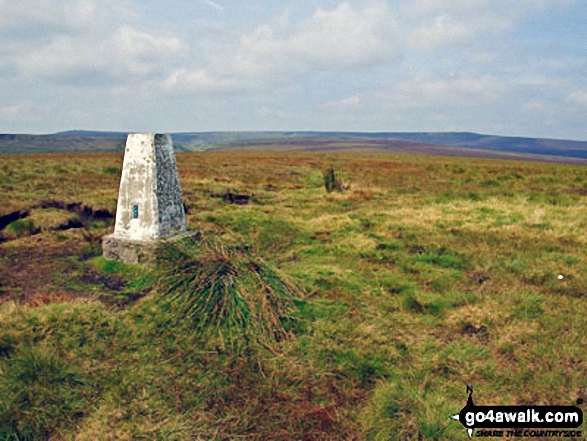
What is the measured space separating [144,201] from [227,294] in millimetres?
3910

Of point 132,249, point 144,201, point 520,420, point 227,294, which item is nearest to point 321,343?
point 227,294

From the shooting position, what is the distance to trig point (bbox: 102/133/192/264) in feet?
29.6

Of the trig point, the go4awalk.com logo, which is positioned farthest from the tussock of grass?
the go4awalk.com logo

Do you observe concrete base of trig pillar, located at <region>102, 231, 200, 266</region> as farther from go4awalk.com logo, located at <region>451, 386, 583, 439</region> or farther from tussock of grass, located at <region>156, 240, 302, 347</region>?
go4awalk.com logo, located at <region>451, 386, 583, 439</region>

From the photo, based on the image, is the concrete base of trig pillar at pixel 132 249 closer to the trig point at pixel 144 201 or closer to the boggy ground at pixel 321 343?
the trig point at pixel 144 201

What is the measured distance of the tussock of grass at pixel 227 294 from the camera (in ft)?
20.2

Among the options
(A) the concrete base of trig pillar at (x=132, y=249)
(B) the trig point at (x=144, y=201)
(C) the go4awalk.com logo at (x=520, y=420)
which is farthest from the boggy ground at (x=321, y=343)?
(B) the trig point at (x=144, y=201)

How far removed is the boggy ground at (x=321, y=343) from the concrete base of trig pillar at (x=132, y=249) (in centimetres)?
31

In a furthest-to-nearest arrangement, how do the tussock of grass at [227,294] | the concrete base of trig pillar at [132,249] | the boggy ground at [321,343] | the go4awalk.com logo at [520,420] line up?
the concrete base of trig pillar at [132,249], the tussock of grass at [227,294], the boggy ground at [321,343], the go4awalk.com logo at [520,420]

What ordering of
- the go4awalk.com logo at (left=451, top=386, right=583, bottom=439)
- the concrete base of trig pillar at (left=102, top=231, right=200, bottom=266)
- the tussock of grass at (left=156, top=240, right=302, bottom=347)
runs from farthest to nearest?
the concrete base of trig pillar at (left=102, top=231, right=200, bottom=266), the tussock of grass at (left=156, top=240, right=302, bottom=347), the go4awalk.com logo at (left=451, top=386, right=583, bottom=439)

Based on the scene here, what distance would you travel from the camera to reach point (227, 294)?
6469 millimetres

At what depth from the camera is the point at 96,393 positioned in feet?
15.5

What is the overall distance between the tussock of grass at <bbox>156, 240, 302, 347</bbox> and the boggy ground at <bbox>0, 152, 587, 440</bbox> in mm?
308

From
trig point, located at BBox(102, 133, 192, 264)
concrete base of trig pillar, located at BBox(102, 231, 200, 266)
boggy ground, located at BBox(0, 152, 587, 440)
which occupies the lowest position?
boggy ground, located at BBox(0, 152, 587, 440)
